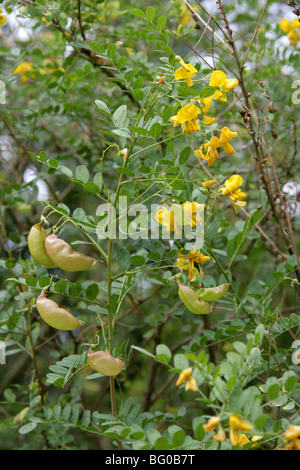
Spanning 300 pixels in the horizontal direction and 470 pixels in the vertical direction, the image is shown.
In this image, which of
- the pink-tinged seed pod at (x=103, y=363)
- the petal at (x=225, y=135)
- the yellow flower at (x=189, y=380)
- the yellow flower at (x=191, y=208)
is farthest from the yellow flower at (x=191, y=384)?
the petal at (x=225, y=135)

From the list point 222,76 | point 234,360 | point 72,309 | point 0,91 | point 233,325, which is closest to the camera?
point 234,360

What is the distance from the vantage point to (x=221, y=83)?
0.81 metres

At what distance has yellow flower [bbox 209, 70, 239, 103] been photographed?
31.3 inches

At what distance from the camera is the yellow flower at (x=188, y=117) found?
76 cm

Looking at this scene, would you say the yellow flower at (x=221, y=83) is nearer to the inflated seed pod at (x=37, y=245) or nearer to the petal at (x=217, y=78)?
the petal at (x=217, y=78)

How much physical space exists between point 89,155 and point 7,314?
555mm

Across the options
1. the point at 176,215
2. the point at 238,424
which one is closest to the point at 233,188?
the point at 176,215

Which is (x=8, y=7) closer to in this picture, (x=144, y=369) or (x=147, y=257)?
(x=147, y=257)

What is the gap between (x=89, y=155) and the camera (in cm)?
Result: 151

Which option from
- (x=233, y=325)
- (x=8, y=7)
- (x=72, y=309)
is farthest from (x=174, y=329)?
(x=8, y=7)

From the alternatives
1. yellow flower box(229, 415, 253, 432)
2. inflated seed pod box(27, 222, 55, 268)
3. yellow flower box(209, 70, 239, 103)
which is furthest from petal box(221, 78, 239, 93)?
yellow flower box(229, 415, 253, 432)

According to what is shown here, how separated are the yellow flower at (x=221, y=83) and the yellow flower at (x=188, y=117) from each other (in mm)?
70

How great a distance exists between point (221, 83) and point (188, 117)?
0.09m

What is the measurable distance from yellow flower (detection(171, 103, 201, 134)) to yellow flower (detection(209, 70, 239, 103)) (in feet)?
0.23
